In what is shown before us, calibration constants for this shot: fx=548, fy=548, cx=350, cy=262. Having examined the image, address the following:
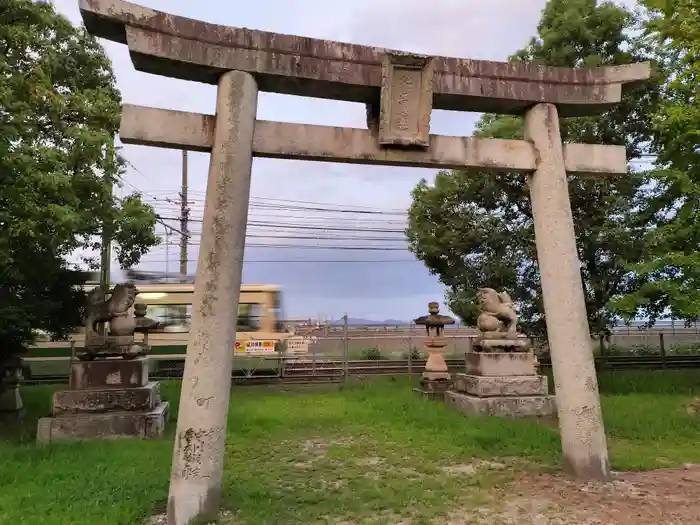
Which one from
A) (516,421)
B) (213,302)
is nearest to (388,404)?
(516,421)

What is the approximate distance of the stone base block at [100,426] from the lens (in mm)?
8500

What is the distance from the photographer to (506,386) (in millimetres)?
10461

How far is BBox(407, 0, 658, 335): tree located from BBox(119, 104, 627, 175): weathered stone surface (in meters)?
7.75

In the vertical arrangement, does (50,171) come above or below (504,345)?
above

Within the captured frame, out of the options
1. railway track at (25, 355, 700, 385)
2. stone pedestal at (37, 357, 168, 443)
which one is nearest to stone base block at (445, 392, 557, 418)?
stone pedestal at (37, 357, 168, 443)

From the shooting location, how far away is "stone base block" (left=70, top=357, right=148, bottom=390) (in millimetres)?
9141

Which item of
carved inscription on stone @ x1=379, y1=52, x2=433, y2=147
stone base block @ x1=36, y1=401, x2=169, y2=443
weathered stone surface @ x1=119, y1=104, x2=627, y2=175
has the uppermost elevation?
carved inscription on stone @ x1=379, y1=52, x2=433, y2=147

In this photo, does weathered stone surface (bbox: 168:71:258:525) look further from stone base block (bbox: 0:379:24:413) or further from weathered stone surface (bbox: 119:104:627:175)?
stone base block (bbox: 0:379:24:413)

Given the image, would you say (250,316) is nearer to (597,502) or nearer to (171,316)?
(171,316)

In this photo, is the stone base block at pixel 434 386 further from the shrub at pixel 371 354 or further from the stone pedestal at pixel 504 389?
the shrub at pixel 371 354

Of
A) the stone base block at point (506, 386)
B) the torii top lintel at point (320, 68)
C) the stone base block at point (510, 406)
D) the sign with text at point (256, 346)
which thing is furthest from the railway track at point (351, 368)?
the torii top lintel at point (320, 68)

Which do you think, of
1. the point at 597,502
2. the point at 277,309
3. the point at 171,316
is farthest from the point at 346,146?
the point at 171,316

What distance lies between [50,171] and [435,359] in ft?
29.7

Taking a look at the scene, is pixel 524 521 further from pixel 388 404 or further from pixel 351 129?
pixel 388 404
